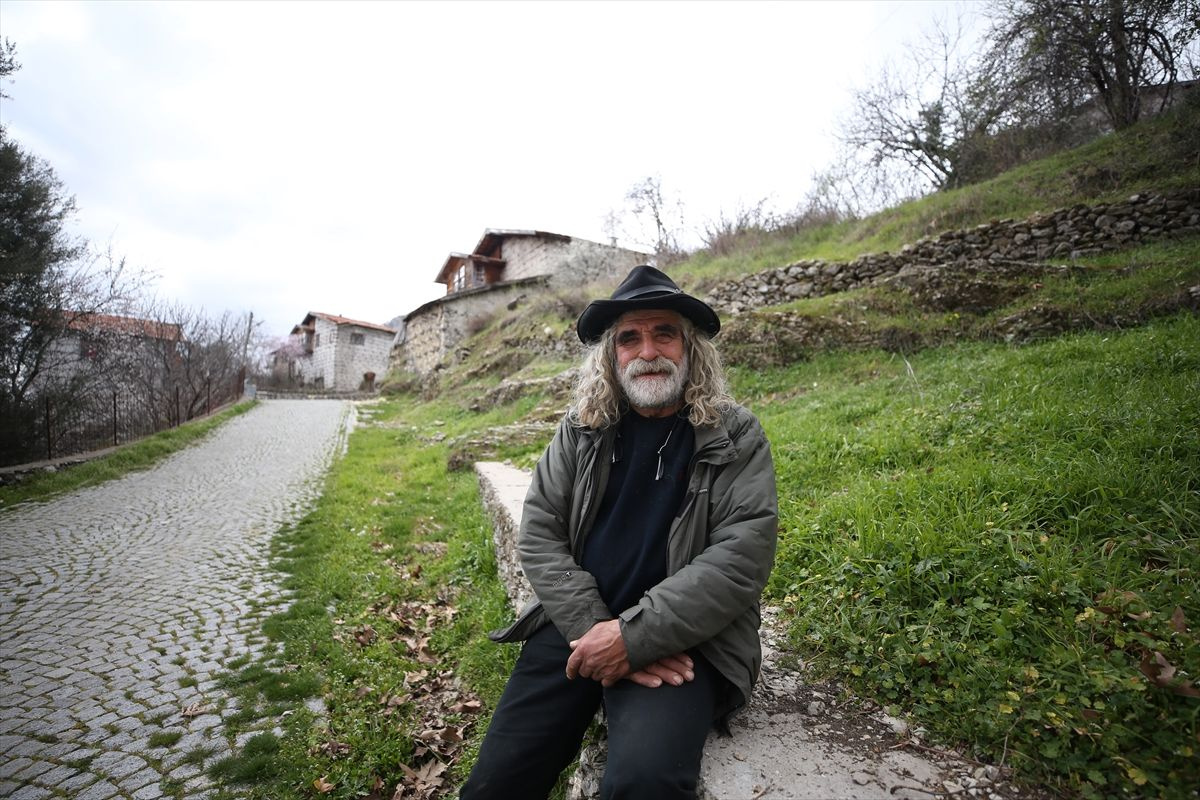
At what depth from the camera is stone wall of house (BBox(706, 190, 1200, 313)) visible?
7.80 meters

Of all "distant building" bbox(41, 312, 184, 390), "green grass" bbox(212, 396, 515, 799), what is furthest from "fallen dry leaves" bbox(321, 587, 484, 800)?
"distant building" bbox(41, 312, 184, 390)

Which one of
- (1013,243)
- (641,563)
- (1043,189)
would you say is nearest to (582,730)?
(641,563)

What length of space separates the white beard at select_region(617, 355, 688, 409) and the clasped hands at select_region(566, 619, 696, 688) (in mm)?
1005

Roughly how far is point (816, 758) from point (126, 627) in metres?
5.22

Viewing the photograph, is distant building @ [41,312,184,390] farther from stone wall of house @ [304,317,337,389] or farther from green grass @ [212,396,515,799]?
stone wall of house @ [304,317,337,389]

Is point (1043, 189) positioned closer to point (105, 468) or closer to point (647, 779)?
point (647, 779)

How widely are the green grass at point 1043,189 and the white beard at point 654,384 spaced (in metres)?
10.2

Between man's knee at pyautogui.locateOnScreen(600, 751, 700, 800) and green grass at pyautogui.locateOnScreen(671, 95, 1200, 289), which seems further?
green grass at pyautogui.locateOnScreen(671, 95, 1200, 289)

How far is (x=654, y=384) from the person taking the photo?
2383 mm

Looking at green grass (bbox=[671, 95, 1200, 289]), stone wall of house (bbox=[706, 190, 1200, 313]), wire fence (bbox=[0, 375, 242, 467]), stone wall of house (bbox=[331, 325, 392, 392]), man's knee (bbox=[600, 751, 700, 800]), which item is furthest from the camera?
stone wall of house (bbox=[331, 325, 392, 392])

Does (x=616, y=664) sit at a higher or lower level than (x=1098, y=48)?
lower

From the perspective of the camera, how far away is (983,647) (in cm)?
209

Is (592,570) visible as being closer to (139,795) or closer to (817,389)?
(139,795)

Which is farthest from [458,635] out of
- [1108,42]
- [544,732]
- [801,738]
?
[1108,42]
